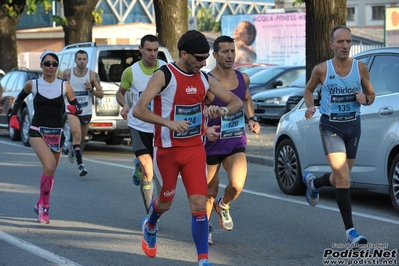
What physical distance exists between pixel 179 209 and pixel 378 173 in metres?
2.33

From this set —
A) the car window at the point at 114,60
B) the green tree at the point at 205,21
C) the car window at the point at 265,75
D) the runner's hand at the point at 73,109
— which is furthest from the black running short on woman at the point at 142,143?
the green tree at the point at 205,21

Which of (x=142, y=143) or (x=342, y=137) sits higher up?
(x=342, y=137)

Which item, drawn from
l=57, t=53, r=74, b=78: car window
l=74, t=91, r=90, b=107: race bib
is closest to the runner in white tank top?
l=74, t=91, r=90, b=107: race bib

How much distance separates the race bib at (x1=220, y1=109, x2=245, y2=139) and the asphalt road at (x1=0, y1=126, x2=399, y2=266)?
0.99 metres

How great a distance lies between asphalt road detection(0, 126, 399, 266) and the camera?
766 centimetres

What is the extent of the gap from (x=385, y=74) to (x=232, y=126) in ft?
7.82

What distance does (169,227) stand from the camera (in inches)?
364

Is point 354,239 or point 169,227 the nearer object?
point 354,239

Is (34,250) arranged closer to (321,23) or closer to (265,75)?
(321,23)

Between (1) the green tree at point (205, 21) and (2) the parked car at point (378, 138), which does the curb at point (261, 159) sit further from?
(1) the green tree at point (205, 21)

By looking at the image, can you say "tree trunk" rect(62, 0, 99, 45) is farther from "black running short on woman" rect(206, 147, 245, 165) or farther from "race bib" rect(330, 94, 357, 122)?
"race bib" rect(330, 94, 357, 122)

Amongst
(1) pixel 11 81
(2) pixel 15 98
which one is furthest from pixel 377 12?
(2) pixel 15 98

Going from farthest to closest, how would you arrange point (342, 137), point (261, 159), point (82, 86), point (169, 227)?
point (261, 159), point (82, 86), point (169, 227), point (342, 137)

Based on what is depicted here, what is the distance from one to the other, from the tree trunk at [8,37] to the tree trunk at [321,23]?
62.8ft
